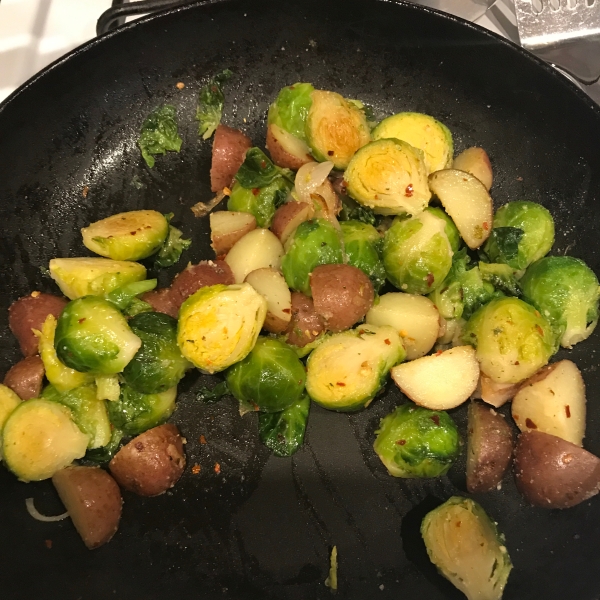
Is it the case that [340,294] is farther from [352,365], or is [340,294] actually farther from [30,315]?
[30,315]

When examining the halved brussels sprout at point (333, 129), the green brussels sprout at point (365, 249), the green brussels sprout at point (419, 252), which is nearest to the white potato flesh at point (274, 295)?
the green brussels sprout at point (365, 249)

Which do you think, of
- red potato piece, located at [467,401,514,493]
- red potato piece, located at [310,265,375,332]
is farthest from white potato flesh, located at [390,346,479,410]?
red potato piece, located at [310,265,375,332]

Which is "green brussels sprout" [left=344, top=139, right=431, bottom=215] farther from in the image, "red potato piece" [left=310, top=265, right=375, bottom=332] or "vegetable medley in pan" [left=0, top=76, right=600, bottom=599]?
"red potato piece" [left=310, top=265, right=375, bottom=332]

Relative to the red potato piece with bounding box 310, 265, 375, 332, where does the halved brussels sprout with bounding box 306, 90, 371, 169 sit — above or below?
above

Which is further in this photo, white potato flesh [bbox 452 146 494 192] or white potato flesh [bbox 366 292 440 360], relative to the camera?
white potato flesh [bbox 452 146 494 192]

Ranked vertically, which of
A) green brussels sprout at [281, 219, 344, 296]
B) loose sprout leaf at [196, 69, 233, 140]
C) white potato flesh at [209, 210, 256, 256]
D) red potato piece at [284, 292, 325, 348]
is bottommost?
red potato piece at [284, 292, 325, 348]

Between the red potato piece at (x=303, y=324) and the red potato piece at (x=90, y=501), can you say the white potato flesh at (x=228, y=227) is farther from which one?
the red potato piece at (x=90, y=501)
